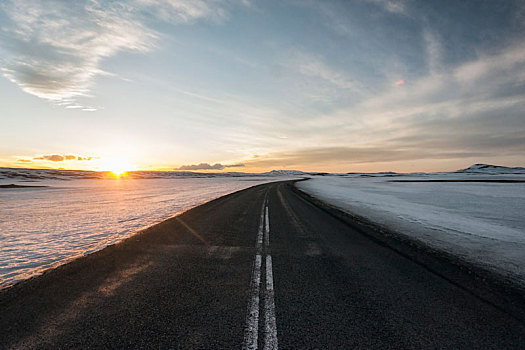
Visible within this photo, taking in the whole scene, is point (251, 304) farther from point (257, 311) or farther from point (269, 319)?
point (269, 319)

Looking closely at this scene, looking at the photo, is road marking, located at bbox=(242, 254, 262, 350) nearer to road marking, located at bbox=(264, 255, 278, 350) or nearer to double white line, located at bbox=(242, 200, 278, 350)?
double white line, located at bbox=(242, 200, 278, 350)

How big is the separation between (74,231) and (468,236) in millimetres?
Result: 13638

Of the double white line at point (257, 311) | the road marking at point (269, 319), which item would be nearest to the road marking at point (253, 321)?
A: the double white line at point (257, 311)

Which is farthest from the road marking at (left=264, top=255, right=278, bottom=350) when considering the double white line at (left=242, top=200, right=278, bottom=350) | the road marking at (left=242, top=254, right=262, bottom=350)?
the road marking at (left=242, top=254, right=262, bottom=350)

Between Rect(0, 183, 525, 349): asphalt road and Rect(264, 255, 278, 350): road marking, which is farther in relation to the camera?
Rect(0, 183, 525, 349): asphalt road

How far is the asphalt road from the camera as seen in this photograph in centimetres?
297

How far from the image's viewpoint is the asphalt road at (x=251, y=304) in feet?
9.76

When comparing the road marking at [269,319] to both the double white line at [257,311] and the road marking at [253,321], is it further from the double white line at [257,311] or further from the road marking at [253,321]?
the road marking at [253,321]

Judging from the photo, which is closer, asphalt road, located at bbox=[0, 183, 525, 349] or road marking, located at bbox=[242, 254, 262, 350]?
road marking, located at bbox=[242, 254, 262, 350]

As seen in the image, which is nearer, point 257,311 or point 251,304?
point 257,311

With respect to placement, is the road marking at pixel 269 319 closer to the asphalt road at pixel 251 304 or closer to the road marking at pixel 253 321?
the asphalt road at pixel 251 304

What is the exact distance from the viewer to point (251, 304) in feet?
12.4

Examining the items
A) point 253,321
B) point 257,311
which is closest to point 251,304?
point 257,311

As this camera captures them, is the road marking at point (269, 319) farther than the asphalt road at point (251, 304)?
No
